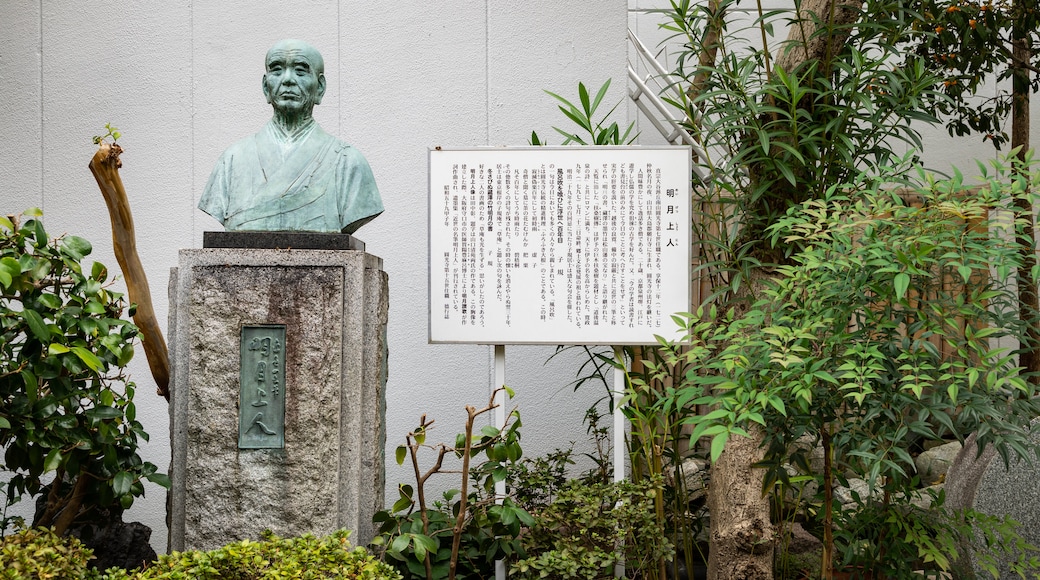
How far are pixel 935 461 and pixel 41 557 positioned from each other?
520 cm

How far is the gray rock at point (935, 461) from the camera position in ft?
18.8

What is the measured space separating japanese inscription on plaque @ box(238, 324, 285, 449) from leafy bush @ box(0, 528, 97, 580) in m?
0.67

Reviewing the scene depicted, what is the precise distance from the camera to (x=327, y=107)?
554 centimetres

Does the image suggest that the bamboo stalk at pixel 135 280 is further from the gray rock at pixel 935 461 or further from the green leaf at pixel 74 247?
the gray rock at pixel 935 461

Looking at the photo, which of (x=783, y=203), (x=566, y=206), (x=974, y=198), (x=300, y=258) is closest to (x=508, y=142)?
(x=566, y=206)

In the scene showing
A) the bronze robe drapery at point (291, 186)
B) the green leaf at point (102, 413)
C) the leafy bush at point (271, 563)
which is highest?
the bronze robe drapery at point (291, 186)

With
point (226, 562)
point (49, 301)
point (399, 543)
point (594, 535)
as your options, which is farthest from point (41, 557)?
point (594, 535)

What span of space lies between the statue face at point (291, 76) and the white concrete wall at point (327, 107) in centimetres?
182

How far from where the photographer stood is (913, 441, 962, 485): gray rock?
5738mm

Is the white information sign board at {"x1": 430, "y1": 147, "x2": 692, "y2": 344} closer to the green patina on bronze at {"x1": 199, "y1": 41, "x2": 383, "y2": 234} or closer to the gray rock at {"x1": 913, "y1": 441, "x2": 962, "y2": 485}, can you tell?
the green patina on bronze at {"x1": 199, "y1": 41, "x2": 383, "y2": 234}

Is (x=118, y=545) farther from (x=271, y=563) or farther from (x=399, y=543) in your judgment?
(x=399, y=543)

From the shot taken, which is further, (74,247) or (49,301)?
(74,247)

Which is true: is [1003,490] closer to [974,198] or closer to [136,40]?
[974,198]

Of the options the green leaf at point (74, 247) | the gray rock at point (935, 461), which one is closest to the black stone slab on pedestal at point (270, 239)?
the green leaf at point (74, 247)
